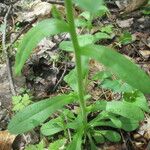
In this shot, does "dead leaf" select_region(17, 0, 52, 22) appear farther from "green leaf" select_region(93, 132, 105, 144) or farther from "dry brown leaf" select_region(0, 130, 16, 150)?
"green leaf" select_region(93, 132, 105, 144)

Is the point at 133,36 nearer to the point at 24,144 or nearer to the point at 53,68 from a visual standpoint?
the point at 53,68

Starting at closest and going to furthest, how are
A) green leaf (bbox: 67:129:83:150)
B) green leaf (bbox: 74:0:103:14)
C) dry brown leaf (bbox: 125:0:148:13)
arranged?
green leaf (bbox: 74:0:103:14) < green leaf (bbox: 67:129:83:150) < dry brown leaf (bbox: 125:0:148:13)

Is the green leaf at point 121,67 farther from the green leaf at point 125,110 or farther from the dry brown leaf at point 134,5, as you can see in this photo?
the dry brown leaf at point 134,5

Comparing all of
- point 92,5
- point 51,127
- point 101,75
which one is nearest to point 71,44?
point 101,75

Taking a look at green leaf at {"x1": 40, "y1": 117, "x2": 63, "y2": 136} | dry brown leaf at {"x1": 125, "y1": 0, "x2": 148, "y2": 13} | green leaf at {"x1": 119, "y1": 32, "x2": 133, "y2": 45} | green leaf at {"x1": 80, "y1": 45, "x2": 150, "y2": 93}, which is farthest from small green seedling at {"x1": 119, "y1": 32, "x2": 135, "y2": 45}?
green leaf at {"x1": 80, "y1": 45, "x2": 150, "y2": 93}

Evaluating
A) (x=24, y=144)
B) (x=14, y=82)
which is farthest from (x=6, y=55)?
(x=24, y=144)
